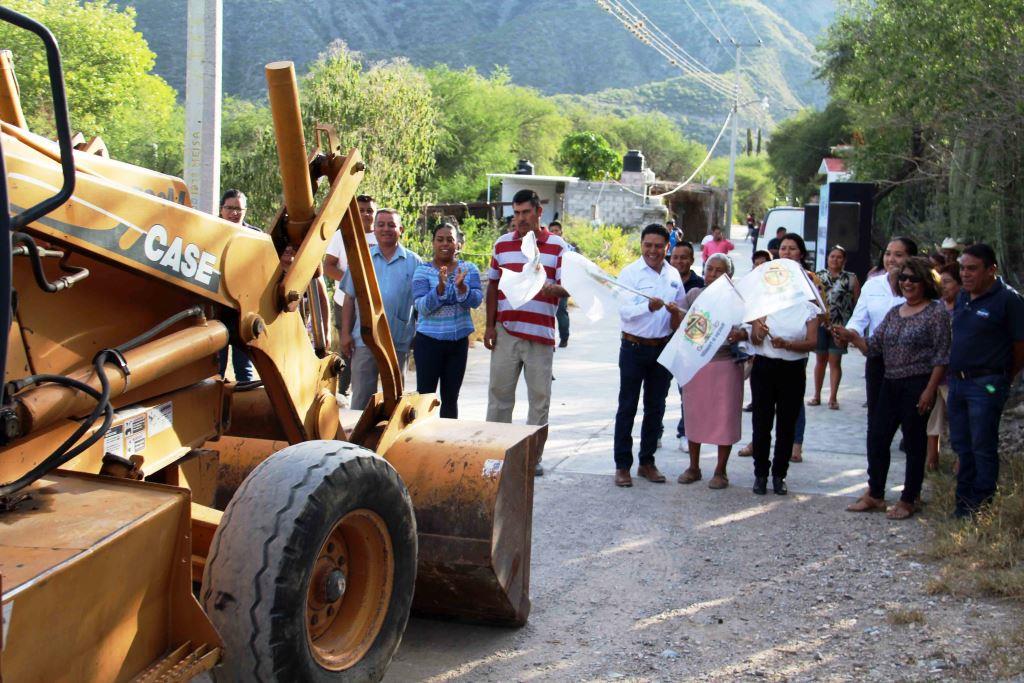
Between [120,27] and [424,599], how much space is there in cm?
3334

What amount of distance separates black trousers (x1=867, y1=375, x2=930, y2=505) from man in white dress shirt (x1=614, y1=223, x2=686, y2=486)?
1510 millimetres

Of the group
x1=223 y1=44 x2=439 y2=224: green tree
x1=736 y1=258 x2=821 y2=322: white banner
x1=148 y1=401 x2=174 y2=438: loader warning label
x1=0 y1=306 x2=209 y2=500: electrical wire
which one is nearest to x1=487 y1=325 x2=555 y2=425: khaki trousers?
x1=736 y1=258 x2=821 y2=322: white banner

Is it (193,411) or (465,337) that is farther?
(465,337)

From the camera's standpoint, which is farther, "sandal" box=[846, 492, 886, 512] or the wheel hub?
"sandal" box=[846, 492, 886, 512]

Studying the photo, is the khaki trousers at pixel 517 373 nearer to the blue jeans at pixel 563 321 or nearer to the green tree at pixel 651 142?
the blue jeans at pixel 563 321

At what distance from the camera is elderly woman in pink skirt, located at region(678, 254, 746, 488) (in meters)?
7.95

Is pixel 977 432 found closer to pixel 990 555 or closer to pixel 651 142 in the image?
pixel 990 555

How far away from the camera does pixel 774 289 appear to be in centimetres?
781

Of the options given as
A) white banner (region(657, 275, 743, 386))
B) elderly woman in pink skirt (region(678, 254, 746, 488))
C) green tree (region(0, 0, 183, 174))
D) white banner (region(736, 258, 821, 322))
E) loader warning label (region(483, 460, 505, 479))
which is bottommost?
elderly woman in pink skirt (region(678, 254, 746, 488))

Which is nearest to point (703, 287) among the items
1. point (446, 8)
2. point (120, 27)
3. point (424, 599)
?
point (424, 599)

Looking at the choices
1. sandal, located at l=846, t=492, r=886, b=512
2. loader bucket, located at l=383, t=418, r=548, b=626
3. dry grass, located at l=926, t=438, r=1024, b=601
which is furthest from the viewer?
sandal, located at l=846, t=492, r=886, b=512

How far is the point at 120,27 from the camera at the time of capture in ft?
112

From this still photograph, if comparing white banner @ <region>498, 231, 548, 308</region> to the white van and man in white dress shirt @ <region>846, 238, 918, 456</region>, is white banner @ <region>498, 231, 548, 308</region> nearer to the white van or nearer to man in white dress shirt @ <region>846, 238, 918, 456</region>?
man in white dress shirt @ <region>846, 238, 918, 456</region>

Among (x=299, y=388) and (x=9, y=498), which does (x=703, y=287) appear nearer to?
(x=299, y=388)
